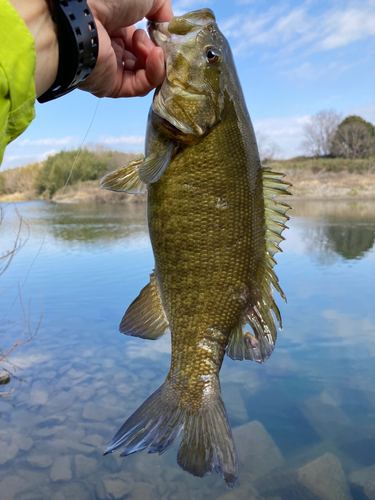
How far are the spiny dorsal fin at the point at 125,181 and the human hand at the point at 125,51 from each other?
0.41 meters

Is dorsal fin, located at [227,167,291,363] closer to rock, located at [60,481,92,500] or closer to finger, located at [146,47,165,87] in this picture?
finger, located at [146,47,165,87]

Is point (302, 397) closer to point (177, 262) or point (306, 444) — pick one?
point (306, 444)

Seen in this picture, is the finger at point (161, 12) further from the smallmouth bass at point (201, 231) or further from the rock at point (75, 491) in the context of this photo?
the rock at point (75, 491)

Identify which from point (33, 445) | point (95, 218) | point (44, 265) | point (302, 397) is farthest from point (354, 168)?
point (33, 445)

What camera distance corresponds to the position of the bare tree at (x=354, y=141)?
126 ft

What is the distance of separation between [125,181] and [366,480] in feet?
12.9

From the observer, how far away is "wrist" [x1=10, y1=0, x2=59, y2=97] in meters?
1.40

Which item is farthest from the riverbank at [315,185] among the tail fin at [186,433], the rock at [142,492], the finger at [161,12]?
the tail fin at [186,433]

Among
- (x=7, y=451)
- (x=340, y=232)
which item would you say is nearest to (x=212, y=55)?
(x=7, y=451)

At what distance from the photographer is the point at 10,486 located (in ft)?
12.7

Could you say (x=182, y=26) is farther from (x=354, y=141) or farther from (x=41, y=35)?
(x=354, y=141)

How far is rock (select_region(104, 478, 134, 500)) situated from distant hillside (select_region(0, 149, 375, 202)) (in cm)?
2066

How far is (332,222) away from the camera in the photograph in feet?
57.8

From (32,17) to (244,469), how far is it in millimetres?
4142
